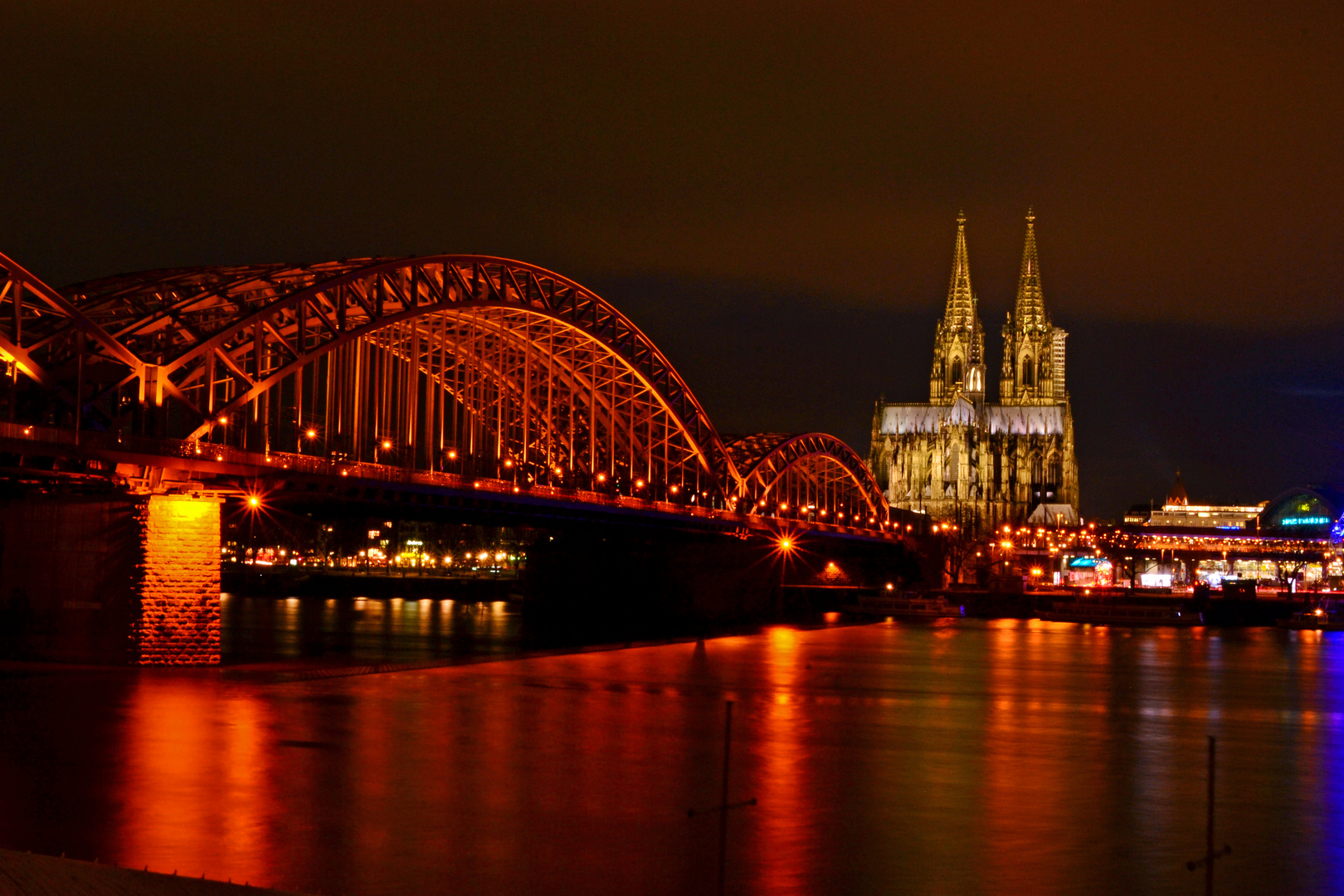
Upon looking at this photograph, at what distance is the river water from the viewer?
2011 centimetres

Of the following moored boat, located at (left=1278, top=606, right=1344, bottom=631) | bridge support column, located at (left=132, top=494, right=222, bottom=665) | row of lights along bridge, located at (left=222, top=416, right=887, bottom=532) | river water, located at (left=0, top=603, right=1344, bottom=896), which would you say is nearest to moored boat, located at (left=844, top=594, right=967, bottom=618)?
row of lights along bridge, located at (left=222, top=416, right=887, bottom=532)

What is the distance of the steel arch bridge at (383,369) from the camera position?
48625mm

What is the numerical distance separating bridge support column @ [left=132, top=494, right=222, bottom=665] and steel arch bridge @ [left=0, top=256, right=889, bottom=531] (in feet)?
8.14

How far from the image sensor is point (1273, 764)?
32312 mm

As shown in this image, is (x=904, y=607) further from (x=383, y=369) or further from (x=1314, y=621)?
(x=383, y=369)

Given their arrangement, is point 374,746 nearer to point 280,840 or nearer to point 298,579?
point 280,840

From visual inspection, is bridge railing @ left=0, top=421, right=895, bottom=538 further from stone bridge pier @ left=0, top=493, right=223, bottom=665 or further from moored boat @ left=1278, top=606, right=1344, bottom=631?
moored boat @ left=1278, top=606, right=1344, bottom=631

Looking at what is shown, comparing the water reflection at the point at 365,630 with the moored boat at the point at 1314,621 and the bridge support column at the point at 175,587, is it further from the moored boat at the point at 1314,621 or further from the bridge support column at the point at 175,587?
the moored boat at the point at 1314,621

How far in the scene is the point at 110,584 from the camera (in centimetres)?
4494

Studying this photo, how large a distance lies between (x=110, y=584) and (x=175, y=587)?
1.72 meters

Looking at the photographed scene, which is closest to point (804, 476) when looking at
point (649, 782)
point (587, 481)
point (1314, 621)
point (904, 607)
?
point (904, 607)

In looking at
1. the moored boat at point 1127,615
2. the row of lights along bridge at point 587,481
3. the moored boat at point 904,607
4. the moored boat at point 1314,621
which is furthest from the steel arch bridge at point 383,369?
the moored boat at point 1314,621

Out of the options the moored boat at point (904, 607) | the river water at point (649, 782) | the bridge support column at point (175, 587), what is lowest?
the moored boat at point (904, 607)

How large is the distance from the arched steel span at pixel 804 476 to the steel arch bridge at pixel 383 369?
27.9 inches
